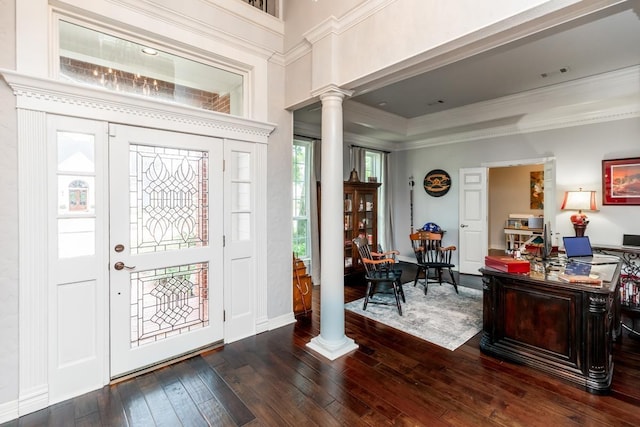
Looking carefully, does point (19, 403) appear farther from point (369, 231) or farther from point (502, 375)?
point (369, 231)

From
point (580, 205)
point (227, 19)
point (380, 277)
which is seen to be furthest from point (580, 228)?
point (227, 19)

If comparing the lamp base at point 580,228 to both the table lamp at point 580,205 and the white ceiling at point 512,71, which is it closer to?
the table lamp at point 580,205

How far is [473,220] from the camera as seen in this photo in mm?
5891

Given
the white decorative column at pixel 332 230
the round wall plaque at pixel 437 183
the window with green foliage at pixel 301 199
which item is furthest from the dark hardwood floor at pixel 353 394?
the round wall plaque at pixel 437 183

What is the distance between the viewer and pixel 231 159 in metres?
3.12

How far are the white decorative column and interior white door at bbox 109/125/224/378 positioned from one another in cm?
106

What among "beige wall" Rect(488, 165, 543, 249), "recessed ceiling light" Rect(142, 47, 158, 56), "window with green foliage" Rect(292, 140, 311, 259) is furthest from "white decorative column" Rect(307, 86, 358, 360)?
"beige wall" Rect(488, 165, 543, 249)

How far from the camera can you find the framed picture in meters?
4.21

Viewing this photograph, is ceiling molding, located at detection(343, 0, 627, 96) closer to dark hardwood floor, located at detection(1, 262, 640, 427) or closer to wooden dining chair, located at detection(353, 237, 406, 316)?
wooden dining chair, located at detection(353, 237, 406, 316)

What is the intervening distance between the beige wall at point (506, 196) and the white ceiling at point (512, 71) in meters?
4.28

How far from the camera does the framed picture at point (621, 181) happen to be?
421cm

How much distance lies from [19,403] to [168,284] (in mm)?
1182

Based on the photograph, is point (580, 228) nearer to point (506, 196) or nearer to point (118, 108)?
point (506, 196)

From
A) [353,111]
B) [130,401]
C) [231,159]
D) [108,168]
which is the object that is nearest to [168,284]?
[130,401]
